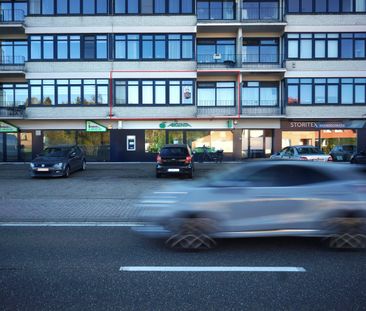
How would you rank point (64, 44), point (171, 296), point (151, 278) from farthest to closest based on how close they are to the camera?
point (64, 44)
point (151, 278)
point (171, 296)

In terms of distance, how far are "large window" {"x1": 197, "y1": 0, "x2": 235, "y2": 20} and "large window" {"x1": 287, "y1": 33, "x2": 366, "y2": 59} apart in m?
5.15

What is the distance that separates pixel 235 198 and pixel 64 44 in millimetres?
24882

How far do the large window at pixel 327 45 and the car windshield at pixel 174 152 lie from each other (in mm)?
15142

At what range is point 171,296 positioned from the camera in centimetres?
389

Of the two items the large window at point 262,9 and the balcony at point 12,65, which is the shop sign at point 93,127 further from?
the large window at point 262,9

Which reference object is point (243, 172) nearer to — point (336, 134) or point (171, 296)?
point (171, 296)

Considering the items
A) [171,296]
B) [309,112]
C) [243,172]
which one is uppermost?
[309,112]

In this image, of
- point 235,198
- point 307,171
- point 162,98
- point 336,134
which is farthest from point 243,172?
point 336,134

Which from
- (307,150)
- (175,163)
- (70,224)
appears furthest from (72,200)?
(307,150)

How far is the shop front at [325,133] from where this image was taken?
2639 cm

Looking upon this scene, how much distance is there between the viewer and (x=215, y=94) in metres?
27.0

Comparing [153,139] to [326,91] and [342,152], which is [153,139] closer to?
[326,91]

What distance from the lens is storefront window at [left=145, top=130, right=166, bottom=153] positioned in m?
26.5

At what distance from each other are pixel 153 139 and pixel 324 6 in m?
17.4
